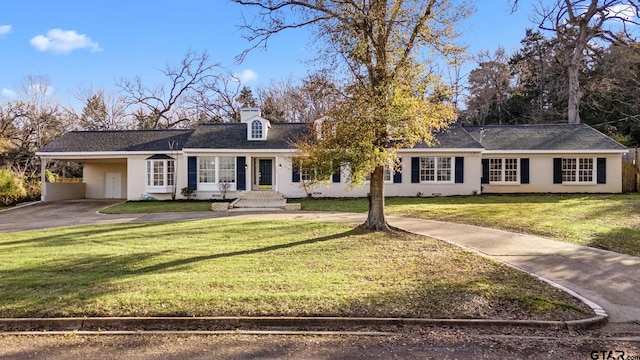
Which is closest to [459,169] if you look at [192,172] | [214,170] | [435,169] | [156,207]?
[435,169]

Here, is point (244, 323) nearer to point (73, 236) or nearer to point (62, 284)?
point (62, 284)

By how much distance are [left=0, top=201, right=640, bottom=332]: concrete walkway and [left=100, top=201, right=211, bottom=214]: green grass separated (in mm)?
1187

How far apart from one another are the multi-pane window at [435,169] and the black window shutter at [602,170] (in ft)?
27.7

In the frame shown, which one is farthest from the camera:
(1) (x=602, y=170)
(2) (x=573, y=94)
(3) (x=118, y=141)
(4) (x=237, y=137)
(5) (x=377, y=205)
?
(2) (x=573, y=94)

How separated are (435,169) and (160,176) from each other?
50.3 feet

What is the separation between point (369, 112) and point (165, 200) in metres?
15.1

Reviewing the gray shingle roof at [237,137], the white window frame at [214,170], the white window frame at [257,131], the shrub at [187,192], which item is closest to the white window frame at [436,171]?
the gray shingle roof at [237,137]

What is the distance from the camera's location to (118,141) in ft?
75.3

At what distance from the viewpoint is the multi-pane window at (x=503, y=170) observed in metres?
22.1

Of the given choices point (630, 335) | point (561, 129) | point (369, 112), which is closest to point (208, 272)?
point (369, 112)

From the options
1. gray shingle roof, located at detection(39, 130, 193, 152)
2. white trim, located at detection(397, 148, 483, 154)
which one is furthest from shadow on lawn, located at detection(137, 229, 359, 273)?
gray shingle roof, located at detection(39, 130, 193, 152)

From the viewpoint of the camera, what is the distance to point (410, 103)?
9.62 metres

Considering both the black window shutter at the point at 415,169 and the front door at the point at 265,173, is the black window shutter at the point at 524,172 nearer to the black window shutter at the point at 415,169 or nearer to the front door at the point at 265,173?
the black window shutter at the point at 415,169

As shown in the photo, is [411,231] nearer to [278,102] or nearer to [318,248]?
[318,248]
